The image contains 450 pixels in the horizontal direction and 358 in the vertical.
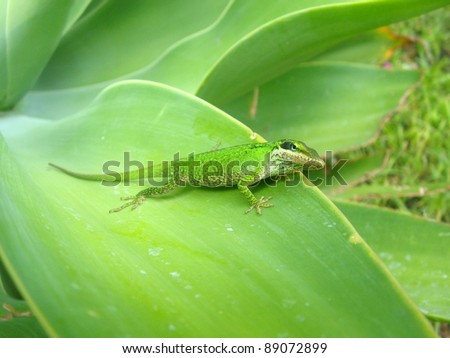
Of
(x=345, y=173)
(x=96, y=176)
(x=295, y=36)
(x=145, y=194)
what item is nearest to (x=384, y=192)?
(x=345, y=173)

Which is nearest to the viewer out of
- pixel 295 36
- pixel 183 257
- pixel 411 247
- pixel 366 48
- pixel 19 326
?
pixel 183 257

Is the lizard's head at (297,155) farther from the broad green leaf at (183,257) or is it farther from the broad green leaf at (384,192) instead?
the broad green leaf at (384,192)

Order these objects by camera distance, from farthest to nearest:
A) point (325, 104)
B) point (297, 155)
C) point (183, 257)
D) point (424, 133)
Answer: point (424, 133) < point (325, 104) < point (297, 155) < point (183, 257)

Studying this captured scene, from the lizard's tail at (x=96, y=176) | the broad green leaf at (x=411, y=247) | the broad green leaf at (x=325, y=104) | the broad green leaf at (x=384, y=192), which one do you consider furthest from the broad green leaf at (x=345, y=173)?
the lizard's tail at (x=96, y=176)

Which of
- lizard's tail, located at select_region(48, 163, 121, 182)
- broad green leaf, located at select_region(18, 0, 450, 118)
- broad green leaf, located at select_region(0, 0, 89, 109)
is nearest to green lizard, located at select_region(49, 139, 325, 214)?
lizard's tail, located at select_region(48, 163, 121, 182)

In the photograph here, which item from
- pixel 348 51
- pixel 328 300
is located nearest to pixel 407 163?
pixel 348 51

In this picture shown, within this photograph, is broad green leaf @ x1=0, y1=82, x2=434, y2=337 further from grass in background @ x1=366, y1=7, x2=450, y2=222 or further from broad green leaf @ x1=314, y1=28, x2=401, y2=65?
grass in background @ x1=366, y1=7, x2=450, y2=222

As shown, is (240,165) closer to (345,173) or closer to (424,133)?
(345,173)
